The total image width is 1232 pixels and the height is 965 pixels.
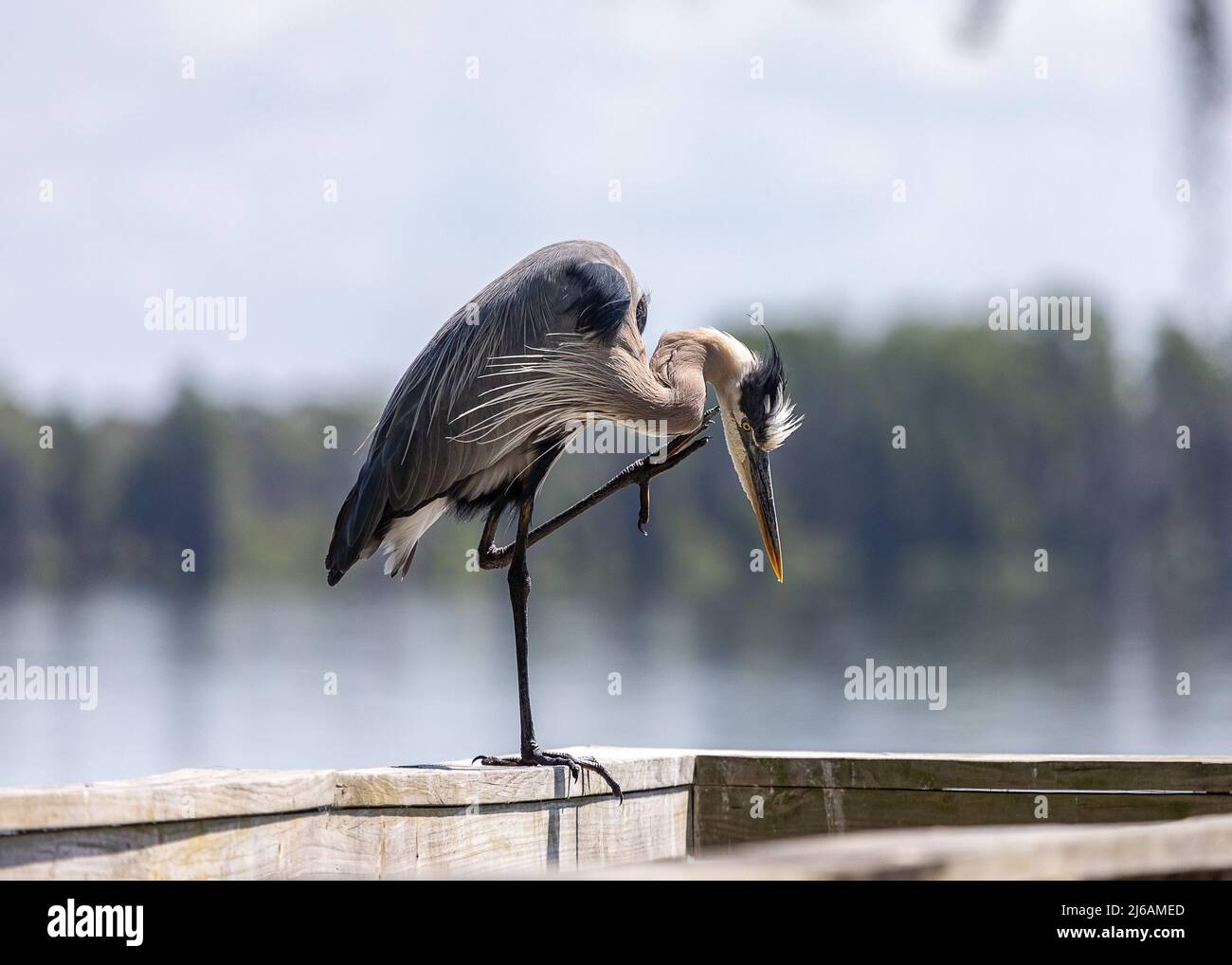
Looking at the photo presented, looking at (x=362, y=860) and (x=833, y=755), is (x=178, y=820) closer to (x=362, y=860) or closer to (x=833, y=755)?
(x=362, y=860)

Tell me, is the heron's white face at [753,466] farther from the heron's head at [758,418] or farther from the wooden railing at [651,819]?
the wooden railing at [651,819]

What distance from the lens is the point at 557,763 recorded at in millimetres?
4359

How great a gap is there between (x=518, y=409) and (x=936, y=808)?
67.0 inches

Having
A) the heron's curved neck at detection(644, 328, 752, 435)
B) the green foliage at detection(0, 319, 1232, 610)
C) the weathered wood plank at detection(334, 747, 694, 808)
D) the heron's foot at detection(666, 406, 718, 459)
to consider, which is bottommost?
the weathered wood plank at detection(334, 747, 694, 808)

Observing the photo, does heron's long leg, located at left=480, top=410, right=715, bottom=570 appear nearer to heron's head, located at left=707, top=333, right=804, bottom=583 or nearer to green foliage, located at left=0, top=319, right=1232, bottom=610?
heron's head, located at left=707, top=333, right=804, bottom=583

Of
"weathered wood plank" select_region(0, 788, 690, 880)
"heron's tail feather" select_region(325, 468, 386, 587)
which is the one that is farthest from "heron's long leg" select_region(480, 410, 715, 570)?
"weathered wood plank" select_region(0, 788, 690, 880)

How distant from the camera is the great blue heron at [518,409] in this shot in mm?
4883

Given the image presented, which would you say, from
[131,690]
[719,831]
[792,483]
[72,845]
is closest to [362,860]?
[72,845]
